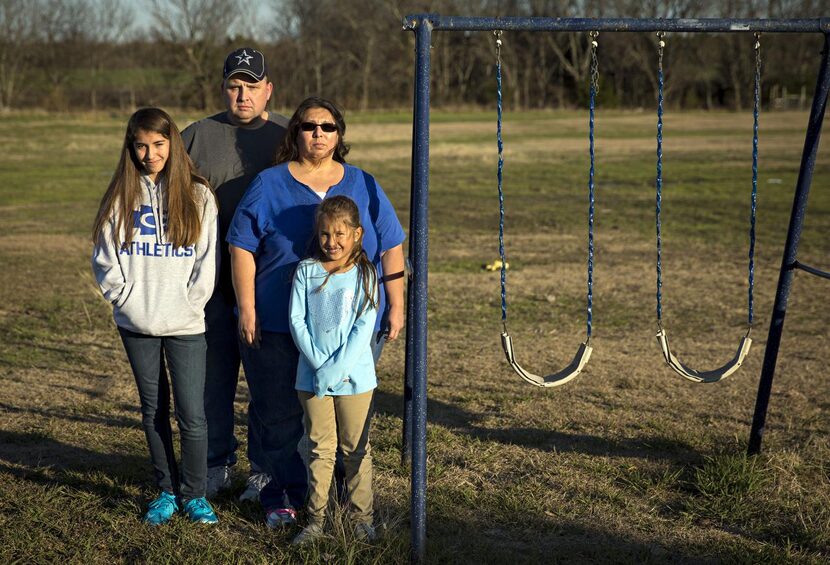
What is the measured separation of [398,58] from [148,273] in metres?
52.9

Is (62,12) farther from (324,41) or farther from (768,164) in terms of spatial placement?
(768,164)

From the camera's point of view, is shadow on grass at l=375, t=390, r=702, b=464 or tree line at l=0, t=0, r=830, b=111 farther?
tree line at l=0, t=0, r=830, b=111

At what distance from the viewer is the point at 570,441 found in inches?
199

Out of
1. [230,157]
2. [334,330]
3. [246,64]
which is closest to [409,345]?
[334,330]

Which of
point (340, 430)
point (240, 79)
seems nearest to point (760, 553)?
point (340, 430)

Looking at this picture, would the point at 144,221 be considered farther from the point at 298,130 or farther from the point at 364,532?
the point at 364,532

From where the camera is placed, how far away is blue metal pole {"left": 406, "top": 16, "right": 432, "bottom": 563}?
11.0 feet

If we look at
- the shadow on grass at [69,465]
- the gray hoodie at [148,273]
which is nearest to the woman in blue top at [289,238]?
the gray hoodie at [148,273]

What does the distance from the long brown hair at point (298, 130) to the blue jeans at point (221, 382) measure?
2.26 ft

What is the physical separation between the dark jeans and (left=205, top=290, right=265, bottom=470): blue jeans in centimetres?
24

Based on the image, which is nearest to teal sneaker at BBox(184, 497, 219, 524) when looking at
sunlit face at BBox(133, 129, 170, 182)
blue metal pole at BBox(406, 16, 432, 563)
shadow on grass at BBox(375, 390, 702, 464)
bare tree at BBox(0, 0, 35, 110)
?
blue metal pole at BBox(406, 16, 432, 563)

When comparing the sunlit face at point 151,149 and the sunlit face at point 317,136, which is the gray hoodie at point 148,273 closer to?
the sunlit face at point 151,149

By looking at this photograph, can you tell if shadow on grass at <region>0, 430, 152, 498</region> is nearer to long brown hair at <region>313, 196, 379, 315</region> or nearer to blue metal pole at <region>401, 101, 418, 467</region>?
blue metal pole at <region>401, 101, 418, 467</region>

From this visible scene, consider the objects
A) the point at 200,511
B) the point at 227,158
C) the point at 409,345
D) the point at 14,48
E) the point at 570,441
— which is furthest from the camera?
the point at 14,48
